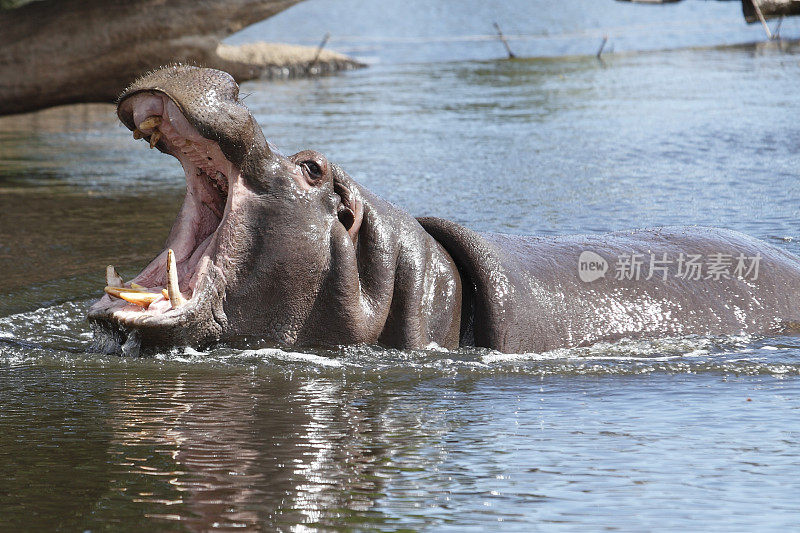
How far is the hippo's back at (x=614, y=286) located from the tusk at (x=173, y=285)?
1.12 m

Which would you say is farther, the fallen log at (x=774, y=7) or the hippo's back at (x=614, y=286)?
the fallen log at (x=774, y=7)

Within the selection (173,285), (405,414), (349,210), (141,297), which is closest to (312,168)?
(349,210)

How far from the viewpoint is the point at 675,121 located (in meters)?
13.8

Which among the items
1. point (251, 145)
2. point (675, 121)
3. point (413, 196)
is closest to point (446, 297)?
point (251, 145)

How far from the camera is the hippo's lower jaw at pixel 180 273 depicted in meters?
4.32

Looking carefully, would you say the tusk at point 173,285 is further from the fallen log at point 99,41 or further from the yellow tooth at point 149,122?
the fallen log at point 99,41

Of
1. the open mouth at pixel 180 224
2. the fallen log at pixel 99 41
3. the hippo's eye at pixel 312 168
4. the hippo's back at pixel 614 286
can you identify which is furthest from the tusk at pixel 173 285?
the fallen log at pixel 99 41

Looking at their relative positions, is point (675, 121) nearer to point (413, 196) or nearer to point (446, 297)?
point (413, 196)

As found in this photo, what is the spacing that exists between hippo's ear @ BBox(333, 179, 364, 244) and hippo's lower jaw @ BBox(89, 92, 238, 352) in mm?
365

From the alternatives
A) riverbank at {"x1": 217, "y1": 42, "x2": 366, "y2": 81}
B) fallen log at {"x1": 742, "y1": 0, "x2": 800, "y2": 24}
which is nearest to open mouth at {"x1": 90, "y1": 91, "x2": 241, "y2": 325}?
fallen log at {"x1": 742, "y1": 0, "x2": 800, "y2": 24}

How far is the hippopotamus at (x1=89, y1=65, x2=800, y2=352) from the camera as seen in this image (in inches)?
171

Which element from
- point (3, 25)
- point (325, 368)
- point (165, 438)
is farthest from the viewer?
point (3, 25)

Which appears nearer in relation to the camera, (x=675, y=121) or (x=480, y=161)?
(x=480, y=161)

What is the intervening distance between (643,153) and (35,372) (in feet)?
26.0
